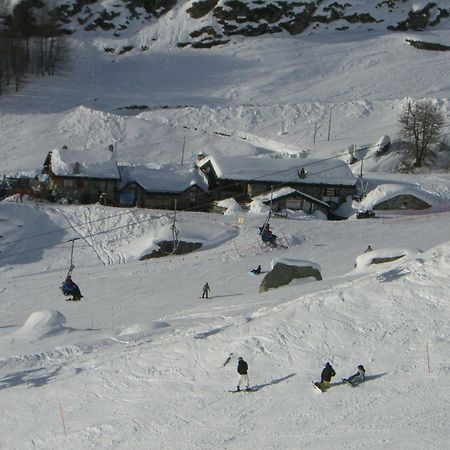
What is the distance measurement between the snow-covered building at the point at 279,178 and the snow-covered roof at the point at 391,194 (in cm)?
266

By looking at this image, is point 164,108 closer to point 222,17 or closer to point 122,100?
point 122,100

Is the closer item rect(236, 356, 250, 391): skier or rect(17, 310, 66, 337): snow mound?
rect(236, 356, 250, 391): skier

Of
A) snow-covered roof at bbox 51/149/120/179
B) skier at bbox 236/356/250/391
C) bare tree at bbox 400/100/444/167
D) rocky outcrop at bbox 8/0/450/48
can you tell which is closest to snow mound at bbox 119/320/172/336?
skier at bbox 236/356/250/391

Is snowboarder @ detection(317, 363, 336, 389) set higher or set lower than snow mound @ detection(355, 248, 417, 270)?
higher

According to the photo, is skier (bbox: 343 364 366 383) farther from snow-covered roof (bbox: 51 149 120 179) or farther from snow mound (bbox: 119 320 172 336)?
snow-covered roof (bbox: 51 149 120 179)

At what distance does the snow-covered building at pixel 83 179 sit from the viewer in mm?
55375

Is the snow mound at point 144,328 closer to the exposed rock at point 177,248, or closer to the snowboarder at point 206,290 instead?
the snowboarder at point 206,290

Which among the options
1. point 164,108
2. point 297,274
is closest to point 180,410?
point 297,274

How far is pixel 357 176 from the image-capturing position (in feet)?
188

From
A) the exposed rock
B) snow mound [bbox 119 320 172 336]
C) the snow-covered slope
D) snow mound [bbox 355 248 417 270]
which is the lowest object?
the exposed rock

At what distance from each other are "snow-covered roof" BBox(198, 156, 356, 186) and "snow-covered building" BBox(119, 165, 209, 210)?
2.06 meters

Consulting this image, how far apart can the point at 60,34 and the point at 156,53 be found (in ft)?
39.1

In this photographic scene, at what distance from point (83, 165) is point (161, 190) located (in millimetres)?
5951

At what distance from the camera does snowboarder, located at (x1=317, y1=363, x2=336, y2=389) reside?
17656mm
